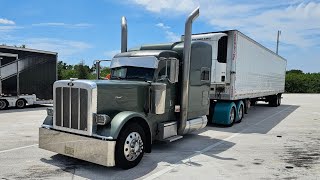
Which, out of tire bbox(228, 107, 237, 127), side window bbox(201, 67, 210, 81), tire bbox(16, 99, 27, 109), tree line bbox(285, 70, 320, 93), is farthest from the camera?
tree line bbox(285, 70, 320, 93)

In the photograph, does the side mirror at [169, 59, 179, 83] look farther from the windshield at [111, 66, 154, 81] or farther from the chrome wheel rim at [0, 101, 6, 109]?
the chrome wheel rim at [0, 101, 6, 109]

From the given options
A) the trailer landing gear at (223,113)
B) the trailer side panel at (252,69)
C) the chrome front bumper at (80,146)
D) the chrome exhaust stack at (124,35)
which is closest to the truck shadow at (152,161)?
the chrome front bumper at (80,146)

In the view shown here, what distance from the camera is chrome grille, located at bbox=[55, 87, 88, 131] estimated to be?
5539mm

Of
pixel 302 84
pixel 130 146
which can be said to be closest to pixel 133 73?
pixel 130 146

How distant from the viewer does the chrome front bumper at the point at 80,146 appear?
5234mm

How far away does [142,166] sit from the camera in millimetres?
5973

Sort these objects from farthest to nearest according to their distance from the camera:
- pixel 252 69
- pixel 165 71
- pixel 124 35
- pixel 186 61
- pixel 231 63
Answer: pixel 252 69, pixel 231 63, pixel 124 35, pixel 186 61, pixel 165 71

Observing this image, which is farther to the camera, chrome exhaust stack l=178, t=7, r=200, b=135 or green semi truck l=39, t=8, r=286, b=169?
chrome exhaust stack l=178, t=7, r=200, b=135

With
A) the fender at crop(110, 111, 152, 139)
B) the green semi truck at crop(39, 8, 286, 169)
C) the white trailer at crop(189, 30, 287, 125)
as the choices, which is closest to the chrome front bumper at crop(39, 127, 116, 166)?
the green semi truck at crop(39, 8, 286, 169)

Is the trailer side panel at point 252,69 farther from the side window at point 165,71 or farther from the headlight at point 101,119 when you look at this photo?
the headlight at point 101,119

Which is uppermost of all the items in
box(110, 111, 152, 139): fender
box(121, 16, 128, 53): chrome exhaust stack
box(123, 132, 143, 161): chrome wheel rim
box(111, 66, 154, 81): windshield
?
box(121, 16, 128, 53): chrome exhaust stack

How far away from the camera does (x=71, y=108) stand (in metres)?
5.71

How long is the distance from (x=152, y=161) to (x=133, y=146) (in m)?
0.78

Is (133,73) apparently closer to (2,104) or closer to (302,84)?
(2,104)
